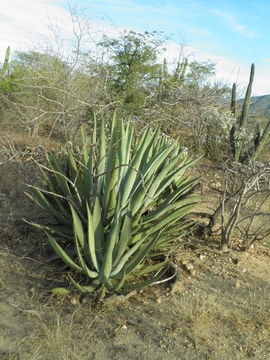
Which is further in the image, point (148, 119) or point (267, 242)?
point (148, 119)

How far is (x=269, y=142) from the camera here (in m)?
11.2

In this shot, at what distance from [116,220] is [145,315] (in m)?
0.79

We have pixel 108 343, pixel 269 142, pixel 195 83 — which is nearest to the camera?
pixel 108 343

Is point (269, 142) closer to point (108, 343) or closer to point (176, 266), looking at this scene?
point (176, 266)

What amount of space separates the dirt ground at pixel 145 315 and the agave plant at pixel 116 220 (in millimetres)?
209

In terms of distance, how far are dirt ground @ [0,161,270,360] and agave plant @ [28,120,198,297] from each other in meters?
0.21

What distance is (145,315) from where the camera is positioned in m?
3.30

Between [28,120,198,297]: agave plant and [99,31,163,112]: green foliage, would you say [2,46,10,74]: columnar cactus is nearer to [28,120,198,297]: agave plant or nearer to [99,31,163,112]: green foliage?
[99,31,163,112]: green foliage

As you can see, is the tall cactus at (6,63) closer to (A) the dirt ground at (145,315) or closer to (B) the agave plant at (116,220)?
(B) the agave plant at (116,220)

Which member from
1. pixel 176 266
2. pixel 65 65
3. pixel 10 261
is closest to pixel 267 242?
pixel 176 266

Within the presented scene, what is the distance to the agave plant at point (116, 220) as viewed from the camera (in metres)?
3.32

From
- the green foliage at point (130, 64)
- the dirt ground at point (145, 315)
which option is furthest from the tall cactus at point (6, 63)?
the dirt ground at point (145, 315)

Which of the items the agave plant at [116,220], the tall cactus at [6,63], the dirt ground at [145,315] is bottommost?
the dirt ground at [145,315]

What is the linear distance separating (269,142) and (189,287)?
8.29 m
